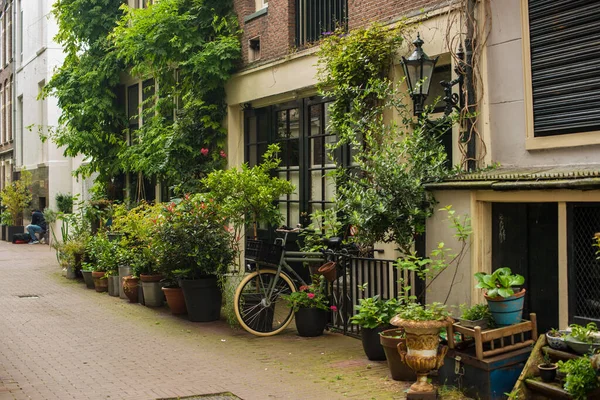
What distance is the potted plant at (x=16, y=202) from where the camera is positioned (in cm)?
2861

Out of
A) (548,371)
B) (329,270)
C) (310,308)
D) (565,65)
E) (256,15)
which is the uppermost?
(256,15)

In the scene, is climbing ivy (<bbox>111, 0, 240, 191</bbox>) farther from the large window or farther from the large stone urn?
the large stone urn

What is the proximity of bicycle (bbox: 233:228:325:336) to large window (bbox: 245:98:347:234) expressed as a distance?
204 centimetres

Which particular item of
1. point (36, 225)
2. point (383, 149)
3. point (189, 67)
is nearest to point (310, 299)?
point (383, 149)

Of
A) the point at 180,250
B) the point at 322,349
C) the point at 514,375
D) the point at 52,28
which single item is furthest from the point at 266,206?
the point at 52,28

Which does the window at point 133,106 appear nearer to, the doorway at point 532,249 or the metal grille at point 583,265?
the doorway at point 532,249

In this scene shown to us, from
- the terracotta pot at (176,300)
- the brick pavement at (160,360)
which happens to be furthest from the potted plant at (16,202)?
the terracotta pot at (176,300)

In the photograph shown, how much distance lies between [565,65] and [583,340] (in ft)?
9.94

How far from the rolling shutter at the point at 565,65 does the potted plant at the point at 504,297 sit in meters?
1.82

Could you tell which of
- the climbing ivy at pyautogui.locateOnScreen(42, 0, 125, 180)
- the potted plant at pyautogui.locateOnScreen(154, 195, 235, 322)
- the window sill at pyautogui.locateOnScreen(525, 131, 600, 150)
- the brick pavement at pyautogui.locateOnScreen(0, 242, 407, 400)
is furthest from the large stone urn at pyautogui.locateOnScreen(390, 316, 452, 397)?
the climbing ivy at pyautogui.locateOnScreen(42, 0, 125, 180)

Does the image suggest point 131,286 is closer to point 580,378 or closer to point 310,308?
point 310,308

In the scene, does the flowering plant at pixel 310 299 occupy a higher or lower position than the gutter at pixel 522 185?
lower

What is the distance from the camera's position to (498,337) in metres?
6.27

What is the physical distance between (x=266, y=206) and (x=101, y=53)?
32.5ft
